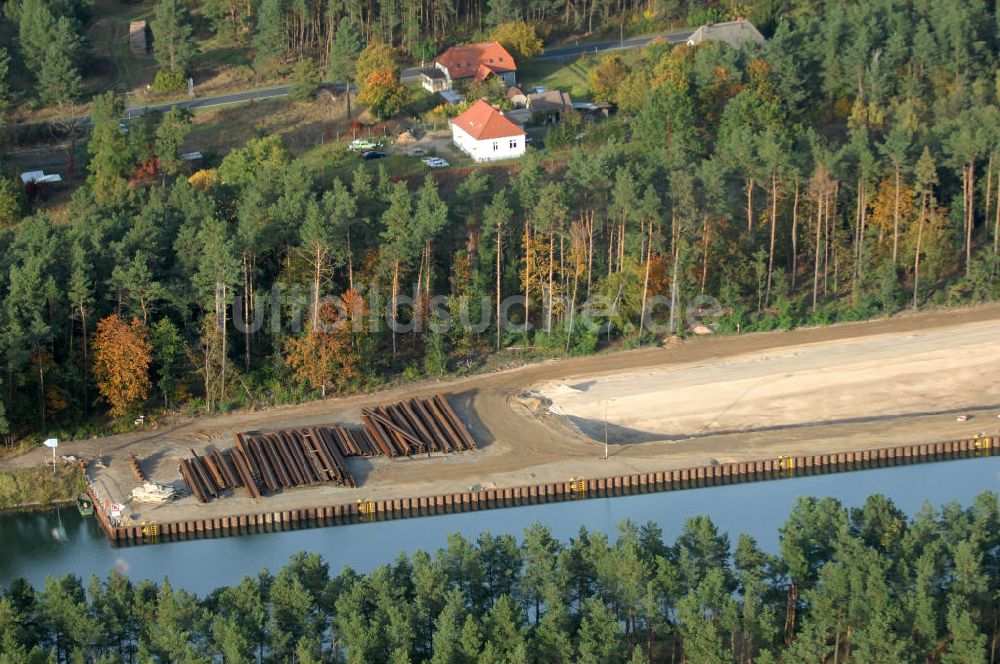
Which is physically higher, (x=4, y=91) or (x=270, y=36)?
(x=270, y=36)

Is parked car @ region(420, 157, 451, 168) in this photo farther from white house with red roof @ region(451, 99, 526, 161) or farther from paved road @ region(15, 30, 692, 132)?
paved road @ region(15, 30, 692, 132)

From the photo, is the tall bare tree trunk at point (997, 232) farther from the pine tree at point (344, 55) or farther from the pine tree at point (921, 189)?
the pine tree at point (344, 55)

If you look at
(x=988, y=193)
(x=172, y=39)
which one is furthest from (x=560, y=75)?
(x=988, y=193)

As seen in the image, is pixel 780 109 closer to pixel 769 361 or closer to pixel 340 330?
pixel 769 361

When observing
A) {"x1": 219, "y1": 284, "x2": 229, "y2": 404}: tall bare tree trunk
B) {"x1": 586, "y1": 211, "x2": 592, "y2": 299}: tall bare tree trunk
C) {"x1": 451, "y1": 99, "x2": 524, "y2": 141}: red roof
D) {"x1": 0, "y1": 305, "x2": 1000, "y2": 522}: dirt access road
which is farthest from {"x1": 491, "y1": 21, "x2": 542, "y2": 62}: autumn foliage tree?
{"x1": 219, "y1": 284, "x2": 229, "y2": 404}: tall bare tree trunk

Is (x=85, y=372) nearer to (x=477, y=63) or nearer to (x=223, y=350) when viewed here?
(x=223, y=350)

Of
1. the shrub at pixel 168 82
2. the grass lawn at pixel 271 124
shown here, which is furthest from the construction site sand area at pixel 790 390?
the shrub at pixel 168 82
